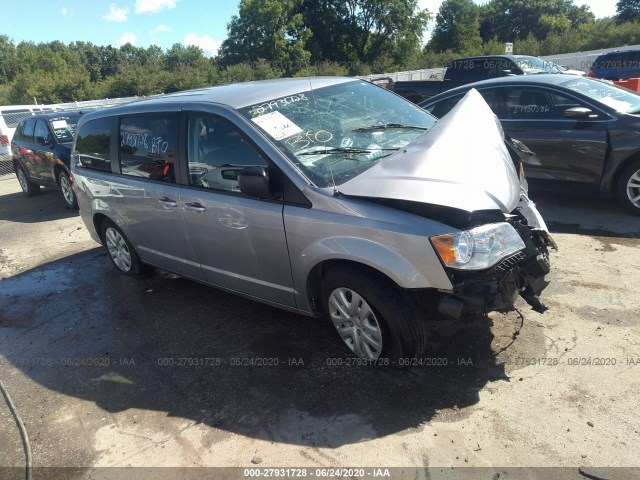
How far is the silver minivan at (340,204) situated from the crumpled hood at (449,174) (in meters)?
0.01

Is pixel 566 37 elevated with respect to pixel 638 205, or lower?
elevated

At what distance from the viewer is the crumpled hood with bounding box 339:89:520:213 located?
273cm

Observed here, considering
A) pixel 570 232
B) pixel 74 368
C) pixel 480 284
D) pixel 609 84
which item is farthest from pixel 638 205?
pixel 74 368

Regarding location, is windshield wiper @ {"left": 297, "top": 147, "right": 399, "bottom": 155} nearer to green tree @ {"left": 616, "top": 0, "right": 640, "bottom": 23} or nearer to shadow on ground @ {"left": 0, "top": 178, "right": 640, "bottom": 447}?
shadow on ground @ {"left": 0, "top": 178, "right": 640, "bottom": 447}

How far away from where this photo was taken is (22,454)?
2.93m

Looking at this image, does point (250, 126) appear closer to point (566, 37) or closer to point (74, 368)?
point (74, 368)

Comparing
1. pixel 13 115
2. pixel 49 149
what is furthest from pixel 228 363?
pixel 13 115

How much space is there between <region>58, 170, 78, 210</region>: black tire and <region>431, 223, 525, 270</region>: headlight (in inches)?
318

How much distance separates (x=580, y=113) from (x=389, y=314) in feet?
13.8

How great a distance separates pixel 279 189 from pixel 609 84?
5246mm

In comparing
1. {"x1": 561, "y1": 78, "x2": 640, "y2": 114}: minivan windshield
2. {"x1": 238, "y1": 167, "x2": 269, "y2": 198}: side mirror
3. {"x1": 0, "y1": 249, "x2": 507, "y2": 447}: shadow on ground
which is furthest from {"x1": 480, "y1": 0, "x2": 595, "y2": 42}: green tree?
{"x1": 238, "y1": 167, "x2": 269, "y2": 198}: side mirror

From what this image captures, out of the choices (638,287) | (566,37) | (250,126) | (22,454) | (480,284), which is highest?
(566,37)

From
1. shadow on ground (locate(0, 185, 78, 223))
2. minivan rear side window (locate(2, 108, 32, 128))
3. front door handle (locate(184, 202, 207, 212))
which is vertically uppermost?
minivan rear side window (locate(2, 108, 32, 128))

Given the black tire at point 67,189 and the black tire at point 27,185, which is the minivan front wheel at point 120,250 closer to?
the black tire at point 67,189
